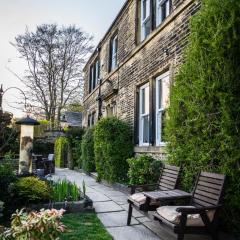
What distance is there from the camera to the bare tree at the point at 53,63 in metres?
30.0

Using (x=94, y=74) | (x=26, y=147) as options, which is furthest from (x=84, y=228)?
(x=94, y=74)

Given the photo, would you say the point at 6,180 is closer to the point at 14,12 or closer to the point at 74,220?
the point at 74,220

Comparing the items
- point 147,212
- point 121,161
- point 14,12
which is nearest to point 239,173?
point 147,212

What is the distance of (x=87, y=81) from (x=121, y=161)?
12.4m

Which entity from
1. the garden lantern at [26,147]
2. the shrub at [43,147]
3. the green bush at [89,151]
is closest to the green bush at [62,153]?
the shrub at [43,147]

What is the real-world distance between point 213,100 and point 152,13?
5723 millimetres

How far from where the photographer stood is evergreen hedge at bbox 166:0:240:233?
4.54 metres

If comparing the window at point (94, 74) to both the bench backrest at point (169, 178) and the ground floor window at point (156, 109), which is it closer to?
the ground floor window at point (156, 109)

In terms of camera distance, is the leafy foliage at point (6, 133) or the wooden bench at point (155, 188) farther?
the leafy foliage at point (6, 133)

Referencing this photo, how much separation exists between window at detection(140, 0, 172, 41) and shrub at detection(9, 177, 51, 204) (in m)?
5.79

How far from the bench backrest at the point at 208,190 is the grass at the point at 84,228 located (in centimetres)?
143

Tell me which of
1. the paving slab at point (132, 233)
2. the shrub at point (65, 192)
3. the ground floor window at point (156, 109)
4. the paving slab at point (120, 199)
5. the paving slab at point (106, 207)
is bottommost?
the paving slab at point (132, 233)

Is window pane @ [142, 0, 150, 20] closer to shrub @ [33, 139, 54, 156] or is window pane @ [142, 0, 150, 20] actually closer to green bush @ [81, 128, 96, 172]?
green bush @ [81, 128, 96, 172]

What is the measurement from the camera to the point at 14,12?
16.3 metres
